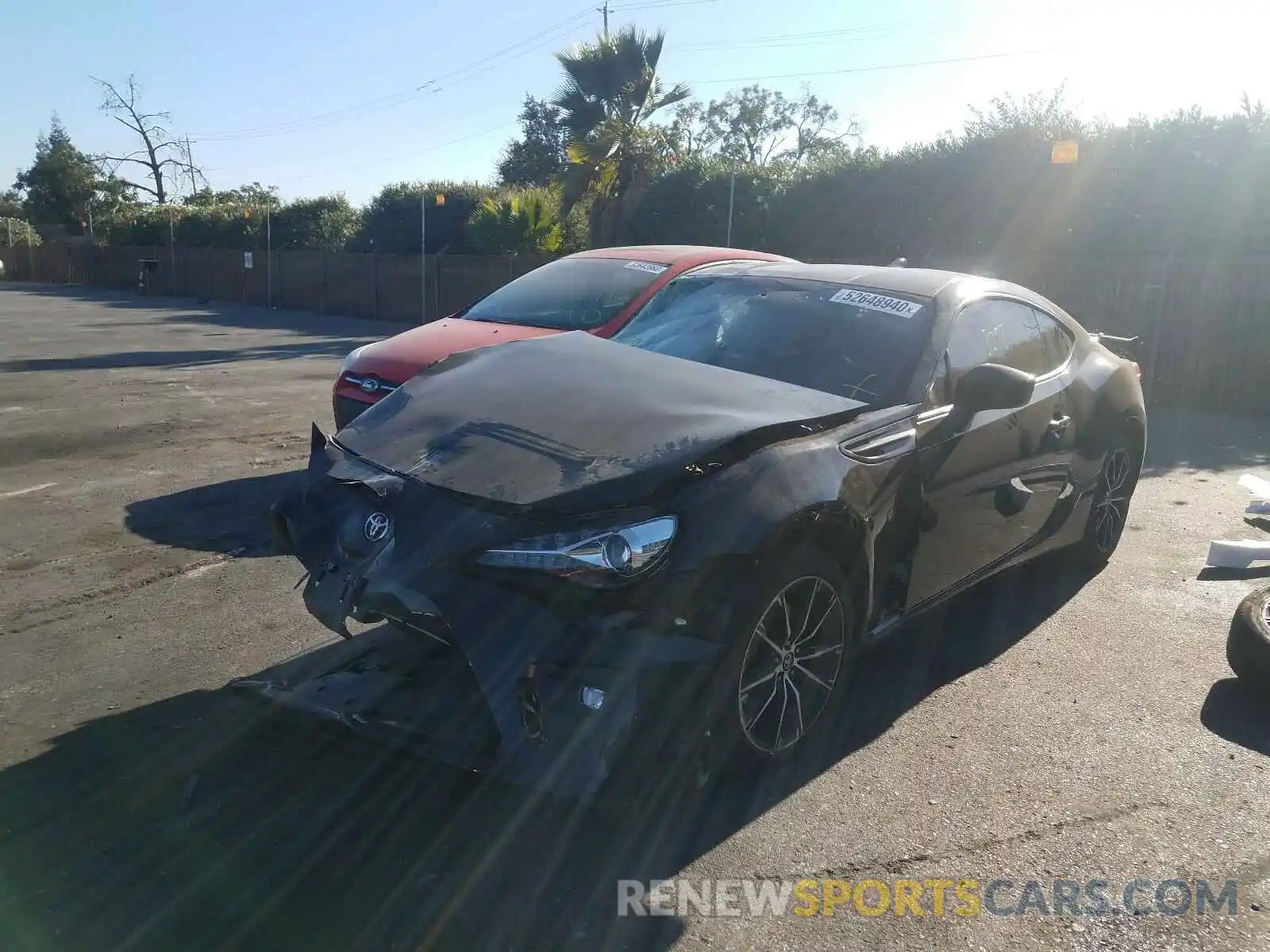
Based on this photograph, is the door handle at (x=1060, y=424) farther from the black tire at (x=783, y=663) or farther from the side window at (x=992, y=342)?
the black tire at (x=783, y=663)

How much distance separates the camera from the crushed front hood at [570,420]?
11.2 feet

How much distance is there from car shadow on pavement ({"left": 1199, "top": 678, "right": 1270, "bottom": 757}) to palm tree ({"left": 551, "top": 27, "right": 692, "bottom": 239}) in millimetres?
20364

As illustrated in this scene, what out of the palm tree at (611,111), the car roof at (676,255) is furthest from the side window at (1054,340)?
the palm tree at (611,111)

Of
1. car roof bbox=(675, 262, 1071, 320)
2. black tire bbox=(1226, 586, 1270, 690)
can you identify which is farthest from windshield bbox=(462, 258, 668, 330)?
black tire bbox=(1226, 586, 1270, 690)

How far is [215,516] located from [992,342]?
4636 mm

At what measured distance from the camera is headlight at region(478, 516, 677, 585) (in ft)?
10.3

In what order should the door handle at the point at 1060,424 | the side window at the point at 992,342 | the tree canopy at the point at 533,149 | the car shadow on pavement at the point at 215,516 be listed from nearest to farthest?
the side window at the point at 992,342, the door handle at the point at 1060,424, the car shadow on pavement at the point at 215,516, the tree canopy at the point at 533,149

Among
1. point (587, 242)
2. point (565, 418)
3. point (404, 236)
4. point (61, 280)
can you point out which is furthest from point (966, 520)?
point (61, 280)

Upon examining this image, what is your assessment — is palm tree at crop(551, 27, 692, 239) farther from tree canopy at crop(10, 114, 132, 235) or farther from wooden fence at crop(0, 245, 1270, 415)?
tree canopy at crop(10, 114, 132, 235)

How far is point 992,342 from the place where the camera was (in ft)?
16.3

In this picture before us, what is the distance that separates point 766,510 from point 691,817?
968 mm

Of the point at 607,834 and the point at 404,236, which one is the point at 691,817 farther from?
the point at 404,236

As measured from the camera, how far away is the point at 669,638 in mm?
3133

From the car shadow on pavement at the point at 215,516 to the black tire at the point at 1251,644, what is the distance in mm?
4500
